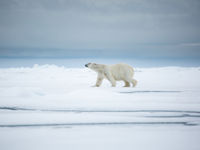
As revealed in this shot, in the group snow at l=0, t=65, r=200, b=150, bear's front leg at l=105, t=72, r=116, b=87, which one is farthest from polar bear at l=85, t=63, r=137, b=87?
snow at l=0, t=65, r=200, b=150

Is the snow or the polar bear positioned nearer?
the snow

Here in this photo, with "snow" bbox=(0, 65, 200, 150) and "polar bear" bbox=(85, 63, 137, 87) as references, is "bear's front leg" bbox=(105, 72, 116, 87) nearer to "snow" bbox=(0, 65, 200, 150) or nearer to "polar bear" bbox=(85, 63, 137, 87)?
"polar bear" bbox=(85, 63, 137, 87)

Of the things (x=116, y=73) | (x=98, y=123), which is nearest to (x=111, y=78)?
(x=116, y=73)

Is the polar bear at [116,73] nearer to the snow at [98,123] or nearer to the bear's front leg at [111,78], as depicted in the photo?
the bear's front leg at [111,78]

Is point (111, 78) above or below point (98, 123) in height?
above

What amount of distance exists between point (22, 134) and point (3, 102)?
2331mm

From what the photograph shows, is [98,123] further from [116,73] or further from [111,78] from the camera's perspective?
[116,73]

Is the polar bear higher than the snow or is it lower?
higher

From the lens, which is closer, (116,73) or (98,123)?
(98,123)

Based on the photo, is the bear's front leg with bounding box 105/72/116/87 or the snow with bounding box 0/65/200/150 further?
the bear's front leg with bounding box 105/72/116/87

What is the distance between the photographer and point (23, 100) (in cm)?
493

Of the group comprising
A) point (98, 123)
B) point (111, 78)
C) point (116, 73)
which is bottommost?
point (98, 123)

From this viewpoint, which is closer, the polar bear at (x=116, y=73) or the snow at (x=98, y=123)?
the snow at (x=98, y=123)

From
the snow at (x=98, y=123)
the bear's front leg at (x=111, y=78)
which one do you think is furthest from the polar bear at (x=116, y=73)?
the snow at (x=98, y=123)
